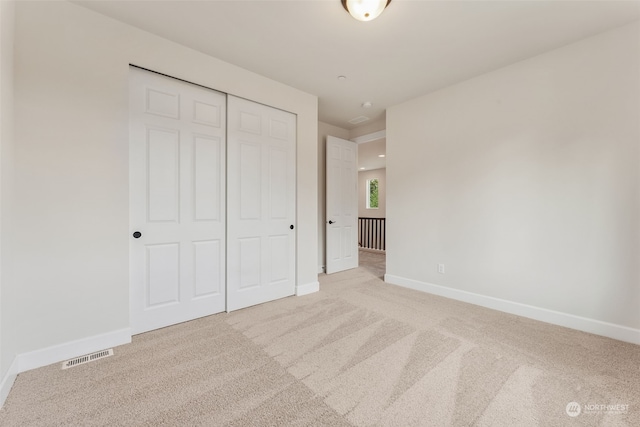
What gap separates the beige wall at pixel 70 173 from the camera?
175 centimetres

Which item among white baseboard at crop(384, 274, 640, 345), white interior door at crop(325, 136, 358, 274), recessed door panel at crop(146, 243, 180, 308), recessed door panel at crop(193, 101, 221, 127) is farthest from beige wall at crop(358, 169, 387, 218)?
recessed door panel at crop(146, 243, 180, 308)

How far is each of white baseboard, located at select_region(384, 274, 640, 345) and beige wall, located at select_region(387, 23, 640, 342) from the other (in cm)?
1

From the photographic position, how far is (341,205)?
4.68 m

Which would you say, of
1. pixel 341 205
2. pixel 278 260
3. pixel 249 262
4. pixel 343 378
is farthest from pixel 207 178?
pixel 341 205

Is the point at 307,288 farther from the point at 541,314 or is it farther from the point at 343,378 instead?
the point at 541,314

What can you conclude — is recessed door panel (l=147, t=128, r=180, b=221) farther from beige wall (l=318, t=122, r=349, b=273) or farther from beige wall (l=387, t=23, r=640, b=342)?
beige wall (l=387, t=23, r=640, b=342)

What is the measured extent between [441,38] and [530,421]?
9.52 ft

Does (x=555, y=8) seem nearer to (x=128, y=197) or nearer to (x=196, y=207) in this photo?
(x=196, y=207)

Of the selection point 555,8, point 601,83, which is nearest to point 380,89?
point 555,8

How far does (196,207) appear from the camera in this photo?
100 inches

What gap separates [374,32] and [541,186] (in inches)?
89.0

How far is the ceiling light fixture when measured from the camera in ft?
5.75

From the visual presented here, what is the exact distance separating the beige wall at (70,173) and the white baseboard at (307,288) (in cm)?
182

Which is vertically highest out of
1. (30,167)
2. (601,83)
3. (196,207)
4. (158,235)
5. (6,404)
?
(601,83)
